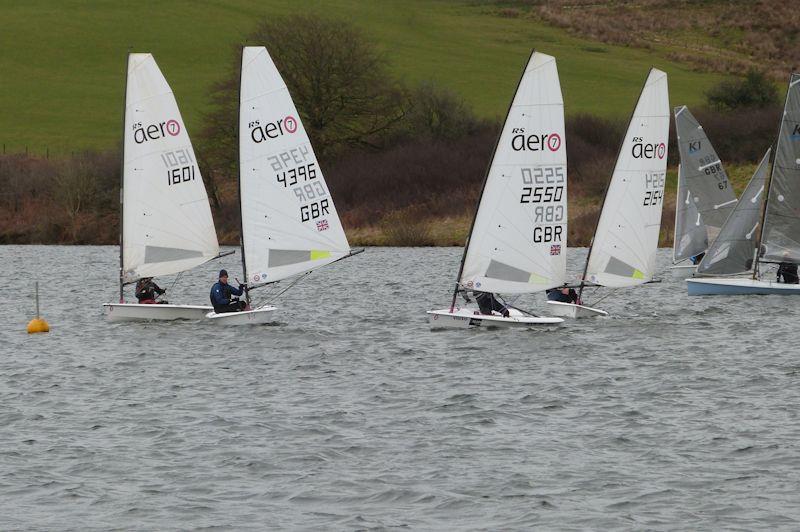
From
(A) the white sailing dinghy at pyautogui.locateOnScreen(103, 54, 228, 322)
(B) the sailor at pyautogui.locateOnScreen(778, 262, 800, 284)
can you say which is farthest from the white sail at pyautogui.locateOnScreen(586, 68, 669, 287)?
(A) the white sailing dinghy at pyautogui.locateOnScreen(103, 54, 228, 322)

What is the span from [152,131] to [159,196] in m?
1.62

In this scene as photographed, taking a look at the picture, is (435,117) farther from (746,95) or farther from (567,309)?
(567,309)

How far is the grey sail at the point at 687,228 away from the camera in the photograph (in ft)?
164

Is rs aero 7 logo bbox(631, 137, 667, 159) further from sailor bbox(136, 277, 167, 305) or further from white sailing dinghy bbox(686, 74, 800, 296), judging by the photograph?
sailor bbox(136, 277, 167, 305)

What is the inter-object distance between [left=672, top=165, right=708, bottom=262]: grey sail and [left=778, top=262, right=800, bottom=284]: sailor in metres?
8.47

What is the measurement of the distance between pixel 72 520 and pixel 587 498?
20.0 feet

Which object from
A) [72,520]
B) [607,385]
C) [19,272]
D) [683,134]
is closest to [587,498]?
[72,520]

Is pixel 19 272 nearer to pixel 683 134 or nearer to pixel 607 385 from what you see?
pixel 683 134

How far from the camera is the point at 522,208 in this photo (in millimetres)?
31219

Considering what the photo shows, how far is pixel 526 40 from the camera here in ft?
381

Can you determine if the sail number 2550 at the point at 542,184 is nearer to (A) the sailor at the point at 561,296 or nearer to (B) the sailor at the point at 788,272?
(A) the sailor at the point at 561,296

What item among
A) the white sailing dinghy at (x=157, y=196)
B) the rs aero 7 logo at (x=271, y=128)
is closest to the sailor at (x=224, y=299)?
the white sailing dinghy at (x=157, y=196)

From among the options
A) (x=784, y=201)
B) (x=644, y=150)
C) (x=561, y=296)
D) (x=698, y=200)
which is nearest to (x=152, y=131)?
(x=561, y=296)

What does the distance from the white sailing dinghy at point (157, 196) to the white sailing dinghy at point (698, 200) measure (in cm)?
2144
